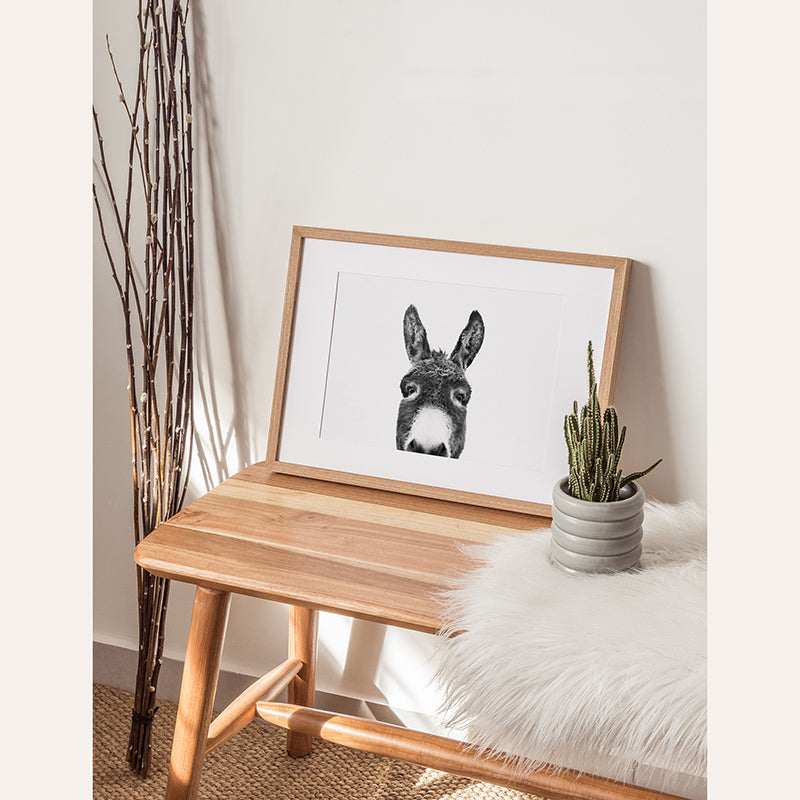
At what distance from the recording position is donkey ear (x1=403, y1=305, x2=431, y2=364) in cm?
130

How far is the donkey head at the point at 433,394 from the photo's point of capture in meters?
1.28

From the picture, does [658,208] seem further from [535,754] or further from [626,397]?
[535,754]

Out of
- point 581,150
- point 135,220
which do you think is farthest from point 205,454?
point 581,150

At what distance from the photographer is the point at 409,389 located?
51.4 inches

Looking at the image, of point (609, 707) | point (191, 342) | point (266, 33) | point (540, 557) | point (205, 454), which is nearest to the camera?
point (609, 707)

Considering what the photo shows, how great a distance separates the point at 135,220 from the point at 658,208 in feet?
2.89

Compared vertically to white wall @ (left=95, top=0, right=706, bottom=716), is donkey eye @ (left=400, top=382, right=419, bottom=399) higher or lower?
lower

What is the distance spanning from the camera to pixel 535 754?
928 mm

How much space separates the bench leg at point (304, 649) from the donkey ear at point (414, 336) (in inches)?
19.0

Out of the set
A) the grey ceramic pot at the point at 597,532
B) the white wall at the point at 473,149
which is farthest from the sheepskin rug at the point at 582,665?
the white wall at the point at 473,149

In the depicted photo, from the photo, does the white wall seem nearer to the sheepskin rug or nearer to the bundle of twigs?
the bundle of twigs

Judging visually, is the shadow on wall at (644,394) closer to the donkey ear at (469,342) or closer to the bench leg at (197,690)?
the donkey ear at (469,342)

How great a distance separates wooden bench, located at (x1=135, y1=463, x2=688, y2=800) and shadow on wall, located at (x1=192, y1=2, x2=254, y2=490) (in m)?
0.16

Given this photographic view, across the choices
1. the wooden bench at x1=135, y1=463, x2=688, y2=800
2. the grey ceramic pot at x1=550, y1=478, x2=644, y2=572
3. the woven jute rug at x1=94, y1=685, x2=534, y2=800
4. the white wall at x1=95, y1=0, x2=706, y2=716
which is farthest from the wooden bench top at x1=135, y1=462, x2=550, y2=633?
the woven jute rug at x1=94, y1=685, x2=534, y2=800
